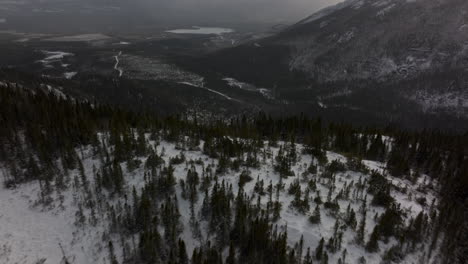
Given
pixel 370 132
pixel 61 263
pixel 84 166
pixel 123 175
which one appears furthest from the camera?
pixel 370 132

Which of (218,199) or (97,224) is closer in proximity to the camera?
(218,199)

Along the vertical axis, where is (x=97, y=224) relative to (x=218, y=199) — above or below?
below

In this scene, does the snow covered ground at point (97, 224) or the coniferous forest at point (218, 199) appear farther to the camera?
the snow covered ground at point (97, 224)

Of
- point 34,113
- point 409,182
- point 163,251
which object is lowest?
point 163,251

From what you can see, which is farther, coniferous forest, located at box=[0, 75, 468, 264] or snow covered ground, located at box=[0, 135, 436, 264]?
snow covered ground, located at box=[0, 135, 436, 264]

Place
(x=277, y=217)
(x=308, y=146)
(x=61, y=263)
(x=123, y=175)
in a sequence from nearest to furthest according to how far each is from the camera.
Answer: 1. (x=61, y=263)
2. (x=277, y=217)
3. (x=123, y=175)
4. (x=308, y=146)

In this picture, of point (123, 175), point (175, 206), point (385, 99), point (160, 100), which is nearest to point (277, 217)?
point (175, 206)

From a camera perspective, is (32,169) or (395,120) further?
(395,120)

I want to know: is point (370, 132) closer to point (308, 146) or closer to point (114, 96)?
point (308, 146)
